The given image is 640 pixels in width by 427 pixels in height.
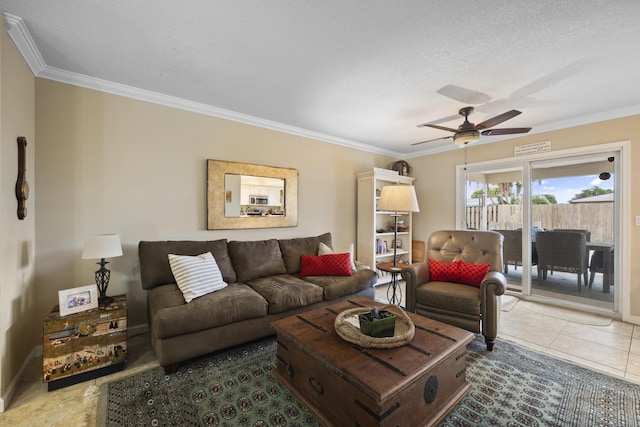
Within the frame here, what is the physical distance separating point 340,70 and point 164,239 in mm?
2512

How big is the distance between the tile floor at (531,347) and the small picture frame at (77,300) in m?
0.53

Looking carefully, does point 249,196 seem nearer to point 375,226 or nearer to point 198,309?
point 198,309

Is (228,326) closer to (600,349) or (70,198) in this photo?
(70,198)

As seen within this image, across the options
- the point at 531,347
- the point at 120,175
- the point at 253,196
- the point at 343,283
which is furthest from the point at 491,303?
→ the point at 120,175

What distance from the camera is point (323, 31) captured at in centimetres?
182

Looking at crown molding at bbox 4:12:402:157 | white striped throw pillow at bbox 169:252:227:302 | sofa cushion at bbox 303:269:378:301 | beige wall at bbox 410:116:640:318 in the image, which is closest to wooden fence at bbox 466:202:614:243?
beige wall at bbox 410:116:640:318

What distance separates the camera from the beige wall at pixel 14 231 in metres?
1.69

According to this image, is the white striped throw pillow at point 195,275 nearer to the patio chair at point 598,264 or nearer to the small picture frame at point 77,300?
the small picture frame at point 77,300

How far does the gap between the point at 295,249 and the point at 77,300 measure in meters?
2.11

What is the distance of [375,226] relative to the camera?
4.47 m

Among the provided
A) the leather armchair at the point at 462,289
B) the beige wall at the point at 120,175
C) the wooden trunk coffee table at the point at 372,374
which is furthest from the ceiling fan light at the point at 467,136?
the beige wall at the point at 120,175

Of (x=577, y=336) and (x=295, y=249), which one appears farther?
(x=295, y=249)

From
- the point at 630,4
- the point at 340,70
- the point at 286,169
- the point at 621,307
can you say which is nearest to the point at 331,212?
the point at 286,169

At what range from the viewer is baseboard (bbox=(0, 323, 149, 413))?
5.45ft
